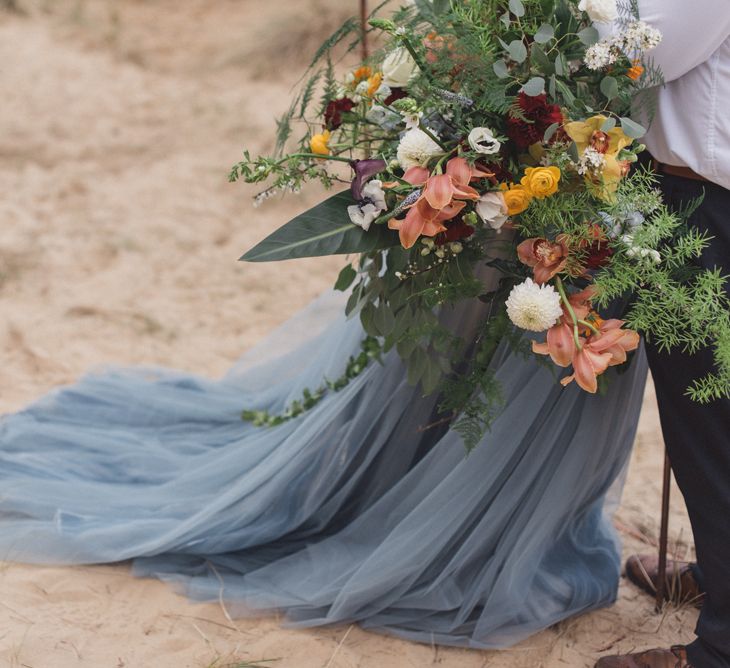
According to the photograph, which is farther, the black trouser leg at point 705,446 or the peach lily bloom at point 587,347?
the black trouser leg at point 705,446

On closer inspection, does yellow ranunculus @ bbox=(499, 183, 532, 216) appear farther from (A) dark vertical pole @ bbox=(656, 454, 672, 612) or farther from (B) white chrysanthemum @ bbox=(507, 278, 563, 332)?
(A) dark vertical pole @ bbox=(656, 454, 672, 612)

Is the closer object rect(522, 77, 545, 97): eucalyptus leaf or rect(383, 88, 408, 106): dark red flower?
rect(522, 77, 545, 97): eucalyptus leaf

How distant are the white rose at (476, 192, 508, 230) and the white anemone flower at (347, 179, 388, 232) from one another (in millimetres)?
160

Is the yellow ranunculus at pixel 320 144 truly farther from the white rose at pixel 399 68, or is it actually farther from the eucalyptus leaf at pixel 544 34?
the eucalyptus leaf at pixel 544 34

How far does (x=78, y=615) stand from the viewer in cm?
212

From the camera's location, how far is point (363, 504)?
7.78 ft

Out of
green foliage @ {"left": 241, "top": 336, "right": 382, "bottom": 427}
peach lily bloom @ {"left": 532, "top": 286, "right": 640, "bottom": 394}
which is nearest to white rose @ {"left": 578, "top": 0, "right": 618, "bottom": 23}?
peach lily bloom @ {"left": 532, "top": 286, "right": 640, "bottom": 394}

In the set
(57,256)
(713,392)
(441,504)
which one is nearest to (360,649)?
(441,504)

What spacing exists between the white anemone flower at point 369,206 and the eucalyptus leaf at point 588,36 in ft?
1.28

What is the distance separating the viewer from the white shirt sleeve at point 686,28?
1491 millimetres

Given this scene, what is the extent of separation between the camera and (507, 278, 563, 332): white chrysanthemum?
4.96 ft

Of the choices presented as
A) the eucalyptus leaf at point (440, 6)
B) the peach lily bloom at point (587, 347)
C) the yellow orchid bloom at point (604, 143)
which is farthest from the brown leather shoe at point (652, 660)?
the eucalyptus leaf at point (440, 6)

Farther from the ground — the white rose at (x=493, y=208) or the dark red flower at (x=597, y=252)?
the white rose at (x=493, y=208)

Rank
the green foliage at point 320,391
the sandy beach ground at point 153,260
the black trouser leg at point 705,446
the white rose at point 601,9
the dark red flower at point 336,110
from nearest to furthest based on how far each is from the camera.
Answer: the white rose at point 601,9 → the black trouser leg at point 705,446 → the dark red flower at point 336,110 → the sandy beach ground at point 153,260 → the green foliage at point 320,391
